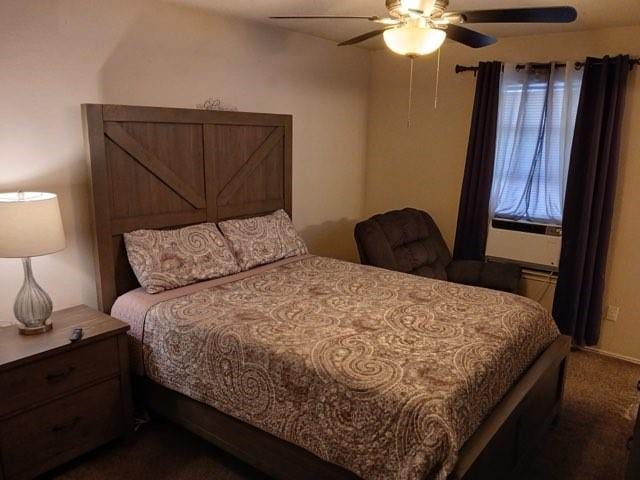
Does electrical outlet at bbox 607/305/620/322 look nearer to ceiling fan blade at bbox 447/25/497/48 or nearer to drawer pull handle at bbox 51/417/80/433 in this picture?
ceiling fan blade at bbox 447/25/497/48

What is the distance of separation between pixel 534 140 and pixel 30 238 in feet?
11.0

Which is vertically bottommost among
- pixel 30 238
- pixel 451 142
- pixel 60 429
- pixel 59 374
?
pixel 60 429

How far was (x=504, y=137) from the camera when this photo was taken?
3848 mm

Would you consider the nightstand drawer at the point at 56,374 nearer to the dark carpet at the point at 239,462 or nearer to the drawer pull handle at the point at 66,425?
the drawer pull handle at the point at 66,425

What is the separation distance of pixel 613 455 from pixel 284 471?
5.66 feet

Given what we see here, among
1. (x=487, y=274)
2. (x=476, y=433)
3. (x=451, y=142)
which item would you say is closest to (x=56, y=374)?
(x=476, y=433)

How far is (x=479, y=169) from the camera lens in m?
3.92

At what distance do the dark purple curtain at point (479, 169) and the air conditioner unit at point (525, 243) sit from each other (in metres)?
0.09

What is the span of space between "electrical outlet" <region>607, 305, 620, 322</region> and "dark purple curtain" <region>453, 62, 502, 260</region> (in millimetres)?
971

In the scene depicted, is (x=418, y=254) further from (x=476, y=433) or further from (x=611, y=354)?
(x=476, y=433)

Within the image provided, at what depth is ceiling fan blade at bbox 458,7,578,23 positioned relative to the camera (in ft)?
6.35

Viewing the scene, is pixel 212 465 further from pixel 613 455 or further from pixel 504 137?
pixel 504 137

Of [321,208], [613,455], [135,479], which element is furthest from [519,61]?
[135,479]

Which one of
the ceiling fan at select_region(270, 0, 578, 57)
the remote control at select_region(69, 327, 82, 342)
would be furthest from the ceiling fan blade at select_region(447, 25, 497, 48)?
the remote control at select_region(69, 327, 82, 342)
